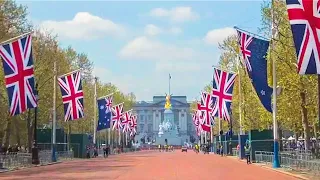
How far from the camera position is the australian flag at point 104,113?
226 ft

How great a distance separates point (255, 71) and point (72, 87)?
18.2m

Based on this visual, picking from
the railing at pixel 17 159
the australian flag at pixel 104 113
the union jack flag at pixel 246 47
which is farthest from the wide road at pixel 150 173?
the australian flag at pixel 104 113

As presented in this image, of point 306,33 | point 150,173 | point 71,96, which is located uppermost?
point 306,33

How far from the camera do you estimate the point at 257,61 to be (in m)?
35.9

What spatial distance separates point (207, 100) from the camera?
62188 millimetres

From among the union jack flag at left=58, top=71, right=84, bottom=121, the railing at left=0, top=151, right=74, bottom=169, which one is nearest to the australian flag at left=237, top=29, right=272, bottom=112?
the union jack flag at left=58, top=71, right=84, bottom=121

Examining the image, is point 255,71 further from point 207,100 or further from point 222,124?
point 222,124

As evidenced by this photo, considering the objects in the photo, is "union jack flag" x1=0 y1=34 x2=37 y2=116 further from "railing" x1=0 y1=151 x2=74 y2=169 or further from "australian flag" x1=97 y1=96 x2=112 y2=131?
"australian flag" x1=97 y1=96 x2=112 y2=131

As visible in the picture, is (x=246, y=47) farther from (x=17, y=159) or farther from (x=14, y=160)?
(x=17, y=159)

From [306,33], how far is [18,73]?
1819cm

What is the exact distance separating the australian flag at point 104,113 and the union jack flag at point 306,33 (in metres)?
47.9

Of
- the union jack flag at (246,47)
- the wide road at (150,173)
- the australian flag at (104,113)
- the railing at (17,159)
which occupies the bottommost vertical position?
the wide road at (150,173)

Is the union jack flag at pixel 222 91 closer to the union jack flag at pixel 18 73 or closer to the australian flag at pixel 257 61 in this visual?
the australian flag at pixel 257 61

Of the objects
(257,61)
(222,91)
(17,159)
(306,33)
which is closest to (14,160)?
(17,159)
